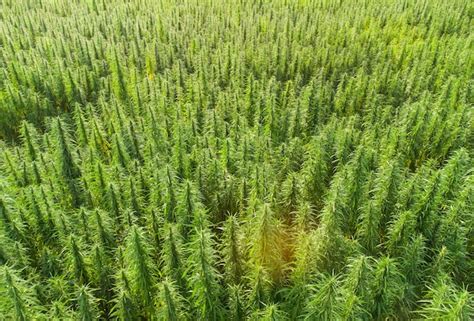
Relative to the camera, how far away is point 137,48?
615 inches

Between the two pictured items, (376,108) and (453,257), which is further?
(376,108)

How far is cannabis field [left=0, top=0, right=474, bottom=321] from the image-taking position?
4590mm

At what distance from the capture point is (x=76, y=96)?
1199 cm

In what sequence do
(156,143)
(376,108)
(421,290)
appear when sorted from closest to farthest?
(421,290) → (156,143) → (376,108)

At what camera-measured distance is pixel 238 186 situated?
6.96 metres

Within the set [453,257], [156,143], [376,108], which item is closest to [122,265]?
[156,143]

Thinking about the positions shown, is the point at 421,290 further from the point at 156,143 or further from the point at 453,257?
the point at 156,143

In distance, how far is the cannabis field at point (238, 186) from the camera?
15.1ft

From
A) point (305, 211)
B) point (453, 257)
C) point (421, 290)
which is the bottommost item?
point (421, 290)

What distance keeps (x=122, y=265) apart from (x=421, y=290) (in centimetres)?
483

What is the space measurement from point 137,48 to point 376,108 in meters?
11.4

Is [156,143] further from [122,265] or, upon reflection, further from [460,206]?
[460,206]

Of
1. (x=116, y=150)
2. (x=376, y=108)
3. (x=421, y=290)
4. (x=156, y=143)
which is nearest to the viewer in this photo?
(x=421, y=290)

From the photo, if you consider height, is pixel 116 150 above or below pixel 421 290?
above
